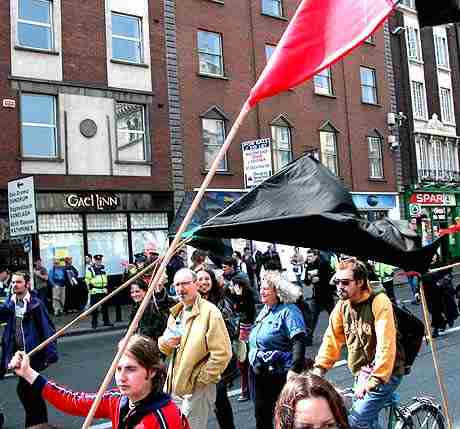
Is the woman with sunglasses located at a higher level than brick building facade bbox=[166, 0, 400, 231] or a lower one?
lower

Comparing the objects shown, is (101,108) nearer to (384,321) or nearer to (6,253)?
(6,253)

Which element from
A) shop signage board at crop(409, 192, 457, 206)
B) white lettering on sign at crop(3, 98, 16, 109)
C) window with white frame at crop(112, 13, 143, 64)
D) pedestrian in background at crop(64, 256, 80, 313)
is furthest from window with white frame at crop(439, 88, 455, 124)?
white lettering on sign at crop(3, 98, 16, 109)

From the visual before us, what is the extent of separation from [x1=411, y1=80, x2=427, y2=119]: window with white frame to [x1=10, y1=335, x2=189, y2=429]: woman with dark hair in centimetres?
3212

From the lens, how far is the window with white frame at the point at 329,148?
28297 millimetres

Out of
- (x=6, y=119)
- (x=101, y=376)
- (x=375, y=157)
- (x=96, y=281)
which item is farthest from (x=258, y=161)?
(x=375, y=157)

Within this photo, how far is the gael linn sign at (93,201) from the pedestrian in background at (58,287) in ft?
7.41

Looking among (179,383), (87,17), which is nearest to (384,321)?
(179,383)

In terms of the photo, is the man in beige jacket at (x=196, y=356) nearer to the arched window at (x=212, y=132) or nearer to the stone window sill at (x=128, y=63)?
the stone window sill at (x=128, y=63)

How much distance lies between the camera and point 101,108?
21016 millimetres

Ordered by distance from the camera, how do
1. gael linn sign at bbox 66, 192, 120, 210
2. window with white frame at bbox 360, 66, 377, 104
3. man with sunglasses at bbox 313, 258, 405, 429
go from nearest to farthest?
man with sunglasses at bbox 313, 258, 405, 429 < gael linn sign at bbox 66, 192, 120, 210 < window with white frame at bbox 360, 66, 377, 104

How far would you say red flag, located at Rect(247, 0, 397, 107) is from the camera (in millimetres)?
3818

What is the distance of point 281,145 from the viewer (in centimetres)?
2659

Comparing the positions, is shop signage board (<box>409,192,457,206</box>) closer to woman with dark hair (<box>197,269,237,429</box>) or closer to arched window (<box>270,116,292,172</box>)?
arched window (<box>270,116,292,172</box>)

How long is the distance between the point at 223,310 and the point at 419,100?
29.7 meters
